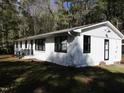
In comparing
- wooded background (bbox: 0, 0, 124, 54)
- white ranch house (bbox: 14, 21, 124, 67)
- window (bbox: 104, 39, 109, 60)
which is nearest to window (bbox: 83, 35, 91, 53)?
white ranch house (bbox: 14, 21, 124, 67)

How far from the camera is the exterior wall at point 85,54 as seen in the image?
51.1ft

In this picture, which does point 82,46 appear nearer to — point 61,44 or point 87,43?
point 87,43

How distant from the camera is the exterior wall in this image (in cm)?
1558

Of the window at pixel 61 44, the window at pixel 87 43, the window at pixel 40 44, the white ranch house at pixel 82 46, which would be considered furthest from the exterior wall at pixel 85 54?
the window at pixel 40 44

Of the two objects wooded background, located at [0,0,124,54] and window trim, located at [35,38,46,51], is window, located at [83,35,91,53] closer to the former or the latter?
window trim, located at [35,38,46,51]

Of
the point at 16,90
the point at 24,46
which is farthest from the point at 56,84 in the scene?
the point at 24,46

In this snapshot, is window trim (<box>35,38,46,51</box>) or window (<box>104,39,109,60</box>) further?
window trim (<box>35,38,46,51</box>)

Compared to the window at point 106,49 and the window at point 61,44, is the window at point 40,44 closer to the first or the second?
the window at point 61,44

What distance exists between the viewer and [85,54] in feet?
52.9

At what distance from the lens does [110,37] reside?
18.8 meters

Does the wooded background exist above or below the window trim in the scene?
above

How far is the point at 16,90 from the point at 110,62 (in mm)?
12212

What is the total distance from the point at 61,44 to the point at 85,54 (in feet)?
7.79

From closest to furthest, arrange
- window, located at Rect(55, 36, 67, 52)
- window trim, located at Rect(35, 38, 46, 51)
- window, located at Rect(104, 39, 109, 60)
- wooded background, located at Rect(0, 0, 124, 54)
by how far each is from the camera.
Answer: window, located at Rect(55, 36, 67, 52) → window, located at Rect(104, 39, 109, 60) → window trim, located at Rect(35, 38, 46, 51) → wooded background, located at Rect(0, 0, 124, 54)
